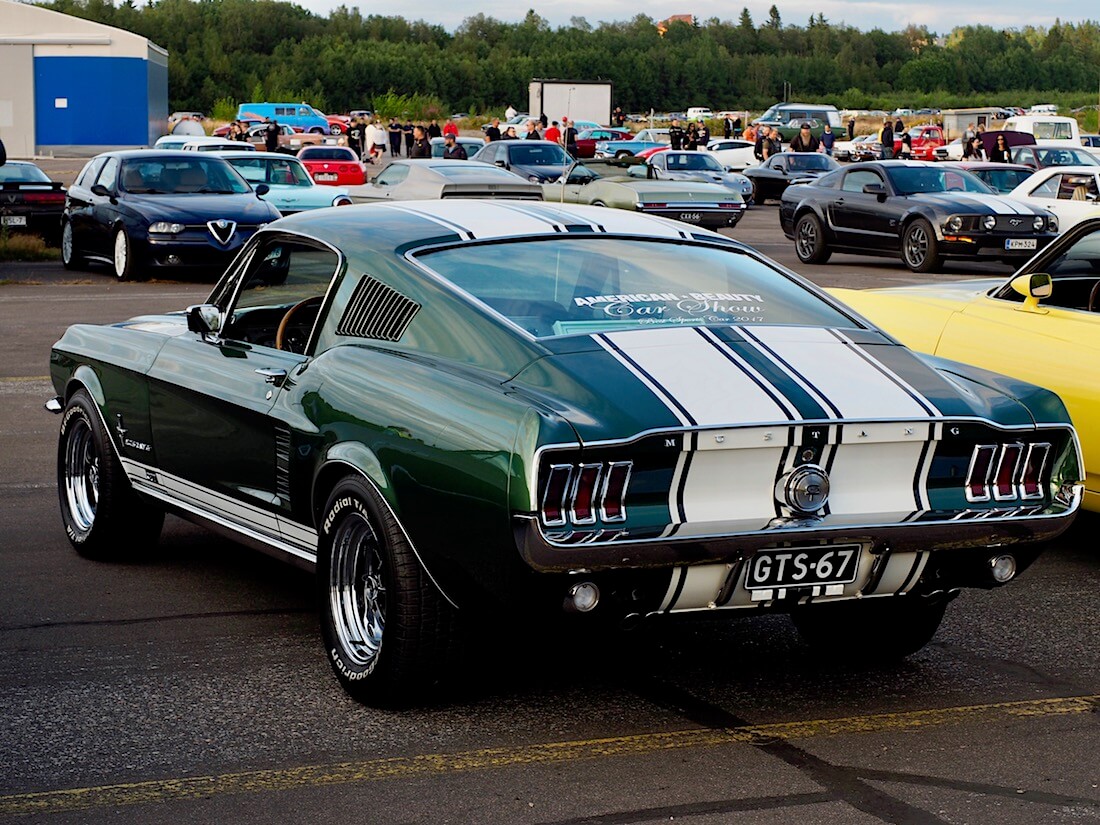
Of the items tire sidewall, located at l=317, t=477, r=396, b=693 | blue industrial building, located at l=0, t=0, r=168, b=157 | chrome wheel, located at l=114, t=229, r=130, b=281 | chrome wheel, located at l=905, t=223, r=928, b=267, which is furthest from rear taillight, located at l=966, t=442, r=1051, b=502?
blue industrial building, located at l=0, t=0, r=168, b=157

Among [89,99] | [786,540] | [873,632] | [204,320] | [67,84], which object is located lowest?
[873,632]

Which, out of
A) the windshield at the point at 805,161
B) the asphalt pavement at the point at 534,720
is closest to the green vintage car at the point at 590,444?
the asphalt pavement at the point at 534,720

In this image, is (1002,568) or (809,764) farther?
(1002,568)

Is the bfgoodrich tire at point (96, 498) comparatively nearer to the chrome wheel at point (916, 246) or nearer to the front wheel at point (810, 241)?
the chrome wheel at point (916, 246)

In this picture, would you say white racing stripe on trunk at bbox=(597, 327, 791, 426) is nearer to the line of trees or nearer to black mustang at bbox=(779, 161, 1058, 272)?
black mustang at bbox=(779, 161, 1058, 272)

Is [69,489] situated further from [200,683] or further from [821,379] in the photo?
[821,379]

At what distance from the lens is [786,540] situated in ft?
14.7

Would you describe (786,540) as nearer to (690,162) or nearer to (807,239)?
(807,239)

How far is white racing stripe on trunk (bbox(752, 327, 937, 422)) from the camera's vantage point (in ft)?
15.3

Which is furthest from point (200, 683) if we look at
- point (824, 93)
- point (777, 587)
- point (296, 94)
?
point (824, 93)

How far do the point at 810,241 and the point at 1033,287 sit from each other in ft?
54.8

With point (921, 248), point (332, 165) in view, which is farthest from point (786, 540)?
point (332, 165)

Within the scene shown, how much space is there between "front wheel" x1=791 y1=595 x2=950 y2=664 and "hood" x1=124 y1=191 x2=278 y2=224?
46.2 ft

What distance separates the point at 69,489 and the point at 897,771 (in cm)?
406
